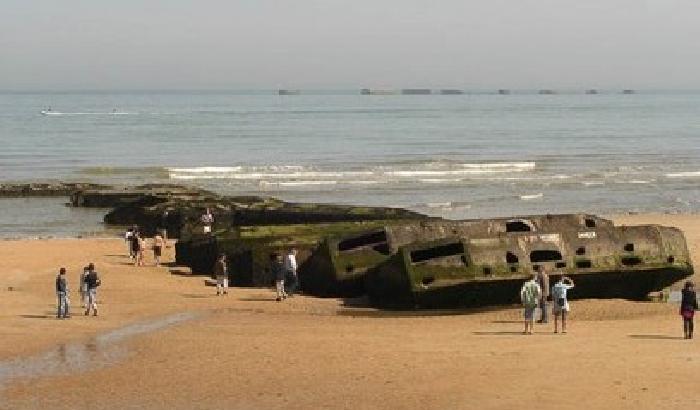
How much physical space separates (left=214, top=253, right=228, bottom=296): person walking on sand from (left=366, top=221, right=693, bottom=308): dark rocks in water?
3859 mm

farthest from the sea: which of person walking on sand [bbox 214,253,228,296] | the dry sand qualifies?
the dry sand

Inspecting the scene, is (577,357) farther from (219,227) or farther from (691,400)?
(219,227)

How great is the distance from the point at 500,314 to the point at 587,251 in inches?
118

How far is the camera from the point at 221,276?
90.5ft

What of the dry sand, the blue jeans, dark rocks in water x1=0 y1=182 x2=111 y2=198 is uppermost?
dark rocks in water x1=0 y1=182 x2=111 y2=198

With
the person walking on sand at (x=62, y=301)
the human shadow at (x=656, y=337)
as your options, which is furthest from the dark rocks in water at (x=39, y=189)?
the human shadow at (x=656, y=337)

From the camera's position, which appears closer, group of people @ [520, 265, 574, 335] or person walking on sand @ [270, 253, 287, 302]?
group of people @ [520, 265, 574, 335]

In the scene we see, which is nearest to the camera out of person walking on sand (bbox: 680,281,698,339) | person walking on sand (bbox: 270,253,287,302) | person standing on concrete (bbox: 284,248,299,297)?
person walking on sand (bbox: 680,281,698,339)

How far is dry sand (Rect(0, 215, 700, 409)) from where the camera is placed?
1694 cm

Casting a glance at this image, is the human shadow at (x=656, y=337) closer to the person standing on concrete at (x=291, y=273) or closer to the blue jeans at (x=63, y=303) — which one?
the person standing on concrete at (x=291, y=273)

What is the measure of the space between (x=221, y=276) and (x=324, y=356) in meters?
8.38

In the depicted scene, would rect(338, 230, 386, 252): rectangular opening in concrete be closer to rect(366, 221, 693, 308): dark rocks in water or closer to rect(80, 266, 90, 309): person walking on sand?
rect(366, 221, 693, 308): dark rocks in water

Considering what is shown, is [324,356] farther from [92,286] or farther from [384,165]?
[384,165]

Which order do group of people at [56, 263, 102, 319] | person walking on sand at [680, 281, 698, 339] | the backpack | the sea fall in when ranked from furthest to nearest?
the sea → group of people at [56, 263, 102, 319] → the backpack → person walking on sand at [680, 281, 698, 339]
